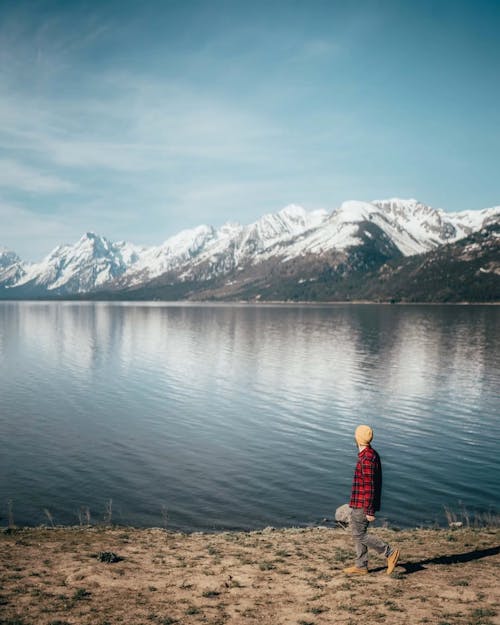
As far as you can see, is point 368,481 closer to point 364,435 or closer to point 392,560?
point 364,435

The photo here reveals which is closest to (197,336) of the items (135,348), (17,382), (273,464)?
(135,348)

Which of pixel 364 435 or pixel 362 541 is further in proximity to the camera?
pixel 362 541

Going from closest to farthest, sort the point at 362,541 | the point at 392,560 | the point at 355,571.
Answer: the point at 392,560, the point at 362,541, the point at 355,571

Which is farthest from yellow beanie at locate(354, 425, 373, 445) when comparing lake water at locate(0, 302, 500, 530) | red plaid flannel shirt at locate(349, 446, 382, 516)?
lake water at locate(0, 302, 500, 530)

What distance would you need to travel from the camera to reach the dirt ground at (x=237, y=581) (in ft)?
45.0

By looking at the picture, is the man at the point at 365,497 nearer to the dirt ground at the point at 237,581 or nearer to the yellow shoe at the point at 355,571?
the yellow shoe at the point at 355,571

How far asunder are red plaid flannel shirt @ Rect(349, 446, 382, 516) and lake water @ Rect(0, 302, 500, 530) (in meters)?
11.3

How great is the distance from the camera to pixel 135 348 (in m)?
111

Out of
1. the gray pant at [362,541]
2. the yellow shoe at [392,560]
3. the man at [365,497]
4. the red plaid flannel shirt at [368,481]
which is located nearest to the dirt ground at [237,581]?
the yellow shoe at [392,560]

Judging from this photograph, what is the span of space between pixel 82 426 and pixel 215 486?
1972cm

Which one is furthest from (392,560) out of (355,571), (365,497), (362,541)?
(365,497)

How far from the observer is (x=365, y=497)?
1602cm

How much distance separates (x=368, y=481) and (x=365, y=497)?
1.72 feet

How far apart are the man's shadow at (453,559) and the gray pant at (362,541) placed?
0.86 m
